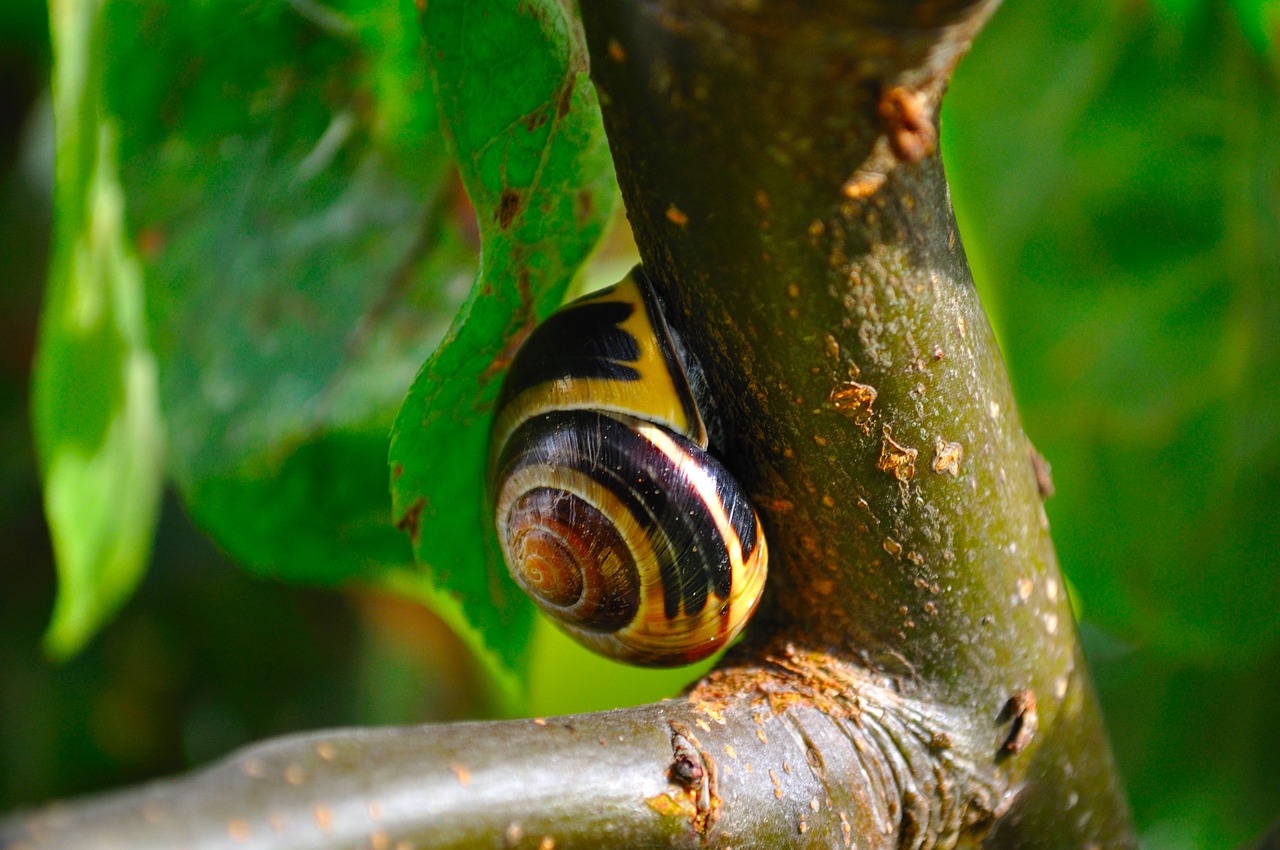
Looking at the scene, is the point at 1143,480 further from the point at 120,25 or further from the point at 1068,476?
the point at 120,25

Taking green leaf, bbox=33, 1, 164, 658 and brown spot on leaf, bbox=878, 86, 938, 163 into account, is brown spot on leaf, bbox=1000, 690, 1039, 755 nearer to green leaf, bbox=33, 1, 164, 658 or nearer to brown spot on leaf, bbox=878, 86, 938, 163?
brown spot on leaf, bbox=878, 86, 938, 163

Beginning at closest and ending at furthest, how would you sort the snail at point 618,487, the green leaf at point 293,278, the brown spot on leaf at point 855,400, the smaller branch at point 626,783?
the smaller branch at point 626,783
the brown spot on leaf at point 855,400
the snail at point 618,487
the green leaf at point 293,278

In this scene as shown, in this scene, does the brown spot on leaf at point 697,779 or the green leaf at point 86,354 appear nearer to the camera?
the brown spot on leaf at point 697,779

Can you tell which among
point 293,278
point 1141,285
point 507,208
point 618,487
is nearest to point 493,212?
point 507,208

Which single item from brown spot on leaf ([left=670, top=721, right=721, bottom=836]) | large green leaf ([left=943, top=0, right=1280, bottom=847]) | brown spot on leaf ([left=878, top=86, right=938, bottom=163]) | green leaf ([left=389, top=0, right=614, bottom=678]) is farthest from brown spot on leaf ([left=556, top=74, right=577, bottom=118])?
large green leaf ([left=943, top=0, right=1280, bottom=847])

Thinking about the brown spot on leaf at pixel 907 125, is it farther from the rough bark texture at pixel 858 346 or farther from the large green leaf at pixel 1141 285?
the large green leaf at pixel 1141 285

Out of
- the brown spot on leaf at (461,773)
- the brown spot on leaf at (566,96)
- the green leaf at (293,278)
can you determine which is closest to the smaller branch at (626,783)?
the brown spot on leaf at (461,773)
